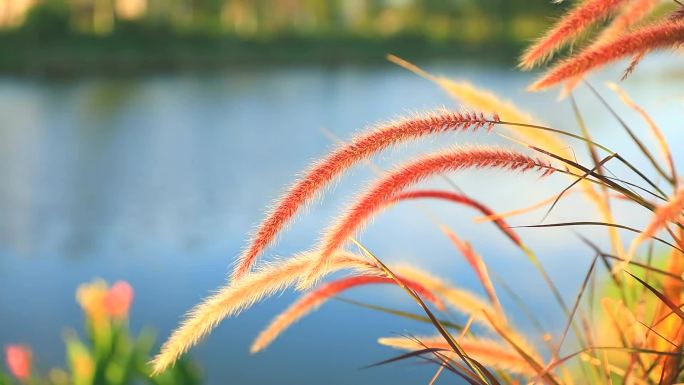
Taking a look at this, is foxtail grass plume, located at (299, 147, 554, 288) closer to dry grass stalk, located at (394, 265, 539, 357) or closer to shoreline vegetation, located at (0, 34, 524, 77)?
dry grass stalk, located at (394, 265, 539, 357)

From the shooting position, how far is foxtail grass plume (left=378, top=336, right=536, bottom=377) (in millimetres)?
810

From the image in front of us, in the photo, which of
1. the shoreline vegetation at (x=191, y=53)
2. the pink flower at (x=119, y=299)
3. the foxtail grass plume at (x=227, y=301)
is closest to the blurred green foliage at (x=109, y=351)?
the pink flower at (x=119, y=299)

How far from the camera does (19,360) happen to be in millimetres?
1314

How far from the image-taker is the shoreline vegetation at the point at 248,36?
1222 cm

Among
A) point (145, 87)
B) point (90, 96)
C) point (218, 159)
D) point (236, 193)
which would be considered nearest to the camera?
point (236, 193)

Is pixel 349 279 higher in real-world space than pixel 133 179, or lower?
higher

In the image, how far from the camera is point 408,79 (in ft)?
46.5

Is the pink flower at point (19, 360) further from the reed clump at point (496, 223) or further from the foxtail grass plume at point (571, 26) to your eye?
the foxtail grass plume at point (571, 26)

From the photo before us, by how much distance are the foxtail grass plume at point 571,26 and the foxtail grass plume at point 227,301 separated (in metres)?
0.27

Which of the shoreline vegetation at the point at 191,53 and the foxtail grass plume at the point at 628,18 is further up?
the foxtail grass plume at the point at 628,18

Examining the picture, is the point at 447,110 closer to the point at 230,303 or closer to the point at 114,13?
the point at 230,303

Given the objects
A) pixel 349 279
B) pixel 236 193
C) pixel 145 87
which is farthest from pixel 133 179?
pixel 145 87

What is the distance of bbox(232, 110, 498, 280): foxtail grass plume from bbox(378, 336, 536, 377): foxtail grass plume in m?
0.25

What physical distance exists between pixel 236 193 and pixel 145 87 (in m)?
8.04
